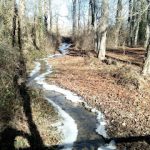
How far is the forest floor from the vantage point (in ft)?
35.2

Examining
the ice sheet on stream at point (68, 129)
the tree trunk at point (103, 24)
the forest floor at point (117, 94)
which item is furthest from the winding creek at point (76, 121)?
the tree trunk at point (103, 24)

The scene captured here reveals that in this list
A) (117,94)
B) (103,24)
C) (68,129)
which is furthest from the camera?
(103,24)

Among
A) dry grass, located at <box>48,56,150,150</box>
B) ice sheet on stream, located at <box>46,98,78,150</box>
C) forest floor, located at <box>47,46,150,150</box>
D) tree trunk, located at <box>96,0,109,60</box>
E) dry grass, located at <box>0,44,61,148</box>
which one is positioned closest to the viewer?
dry grass, located at <box>0,44,61,148</box>

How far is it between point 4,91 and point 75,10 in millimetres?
44605

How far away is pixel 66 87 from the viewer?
1628 centimetres

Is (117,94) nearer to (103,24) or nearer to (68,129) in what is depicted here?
(68,129)

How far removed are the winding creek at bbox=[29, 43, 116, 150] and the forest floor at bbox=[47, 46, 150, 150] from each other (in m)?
0.34

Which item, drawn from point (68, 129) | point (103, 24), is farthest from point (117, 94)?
point (103, 24)

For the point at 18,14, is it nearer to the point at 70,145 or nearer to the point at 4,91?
the point at 4,91

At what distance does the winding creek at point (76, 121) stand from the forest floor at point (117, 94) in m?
0.34

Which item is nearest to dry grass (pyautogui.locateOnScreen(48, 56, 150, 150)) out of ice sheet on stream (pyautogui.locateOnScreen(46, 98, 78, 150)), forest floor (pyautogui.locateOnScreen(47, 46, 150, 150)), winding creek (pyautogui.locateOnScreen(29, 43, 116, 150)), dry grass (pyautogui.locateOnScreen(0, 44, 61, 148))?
forest floor (pyautogui.locateOnScreen(47, 46, 150, 150))

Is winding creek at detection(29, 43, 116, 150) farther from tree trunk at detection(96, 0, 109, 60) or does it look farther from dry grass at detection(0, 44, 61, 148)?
tree trunk at detection(96, 0, 109, 60)

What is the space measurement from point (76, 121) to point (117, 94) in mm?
3758

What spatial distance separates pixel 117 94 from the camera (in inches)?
587
